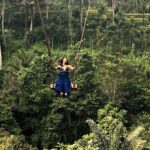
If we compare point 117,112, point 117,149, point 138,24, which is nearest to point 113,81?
point 117,112

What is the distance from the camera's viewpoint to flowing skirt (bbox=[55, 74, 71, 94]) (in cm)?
1320

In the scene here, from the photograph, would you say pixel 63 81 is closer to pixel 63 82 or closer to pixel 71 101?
pixel 63 82

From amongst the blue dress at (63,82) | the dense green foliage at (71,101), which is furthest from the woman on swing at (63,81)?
the dense green foliage at (71,101)

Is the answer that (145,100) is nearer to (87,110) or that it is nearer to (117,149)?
(87,110)

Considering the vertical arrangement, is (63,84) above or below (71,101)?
above

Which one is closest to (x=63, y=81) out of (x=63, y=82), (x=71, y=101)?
(x=63, y=82)

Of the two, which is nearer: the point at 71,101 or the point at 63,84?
the point at 63,84

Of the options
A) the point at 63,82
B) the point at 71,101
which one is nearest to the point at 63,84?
the point at 63,82

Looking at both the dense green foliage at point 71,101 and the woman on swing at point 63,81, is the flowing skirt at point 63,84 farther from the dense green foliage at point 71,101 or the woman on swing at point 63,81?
the dense green foliage at point 71,101

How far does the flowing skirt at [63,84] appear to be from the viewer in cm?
1320

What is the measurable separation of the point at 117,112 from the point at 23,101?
215 inches

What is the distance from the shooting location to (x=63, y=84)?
1329 centimetres

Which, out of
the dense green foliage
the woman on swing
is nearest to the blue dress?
the woman on swing

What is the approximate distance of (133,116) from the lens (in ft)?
86.9
